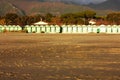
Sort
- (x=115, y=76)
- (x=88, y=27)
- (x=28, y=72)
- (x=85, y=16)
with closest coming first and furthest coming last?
(x=115, y=76) → (x=28, y=72) → (x=88, y=27) → (x=85, y=16)

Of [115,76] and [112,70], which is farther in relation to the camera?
[112,70]

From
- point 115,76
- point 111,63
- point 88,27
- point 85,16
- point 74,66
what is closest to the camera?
point 115,76

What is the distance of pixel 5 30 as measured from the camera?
70312 millimetres

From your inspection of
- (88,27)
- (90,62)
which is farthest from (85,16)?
(90,62)

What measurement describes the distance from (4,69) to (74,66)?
2740mm

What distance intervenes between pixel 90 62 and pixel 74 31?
171 ft

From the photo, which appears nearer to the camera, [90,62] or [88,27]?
[90,62]

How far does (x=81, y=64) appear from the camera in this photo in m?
16.2

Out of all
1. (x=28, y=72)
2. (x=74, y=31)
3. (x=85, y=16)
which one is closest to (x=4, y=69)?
(x=28, y=72)

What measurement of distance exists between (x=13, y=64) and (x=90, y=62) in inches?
129

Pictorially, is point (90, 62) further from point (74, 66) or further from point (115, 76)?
point (115, 76)

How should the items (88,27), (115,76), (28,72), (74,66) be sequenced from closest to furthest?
(115,76) < (28,72) < (74,66) < (88,27)

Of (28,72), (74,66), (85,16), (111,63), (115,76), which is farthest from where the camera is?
(85,16)

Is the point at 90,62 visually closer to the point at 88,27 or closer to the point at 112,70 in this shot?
the point at 112,70
